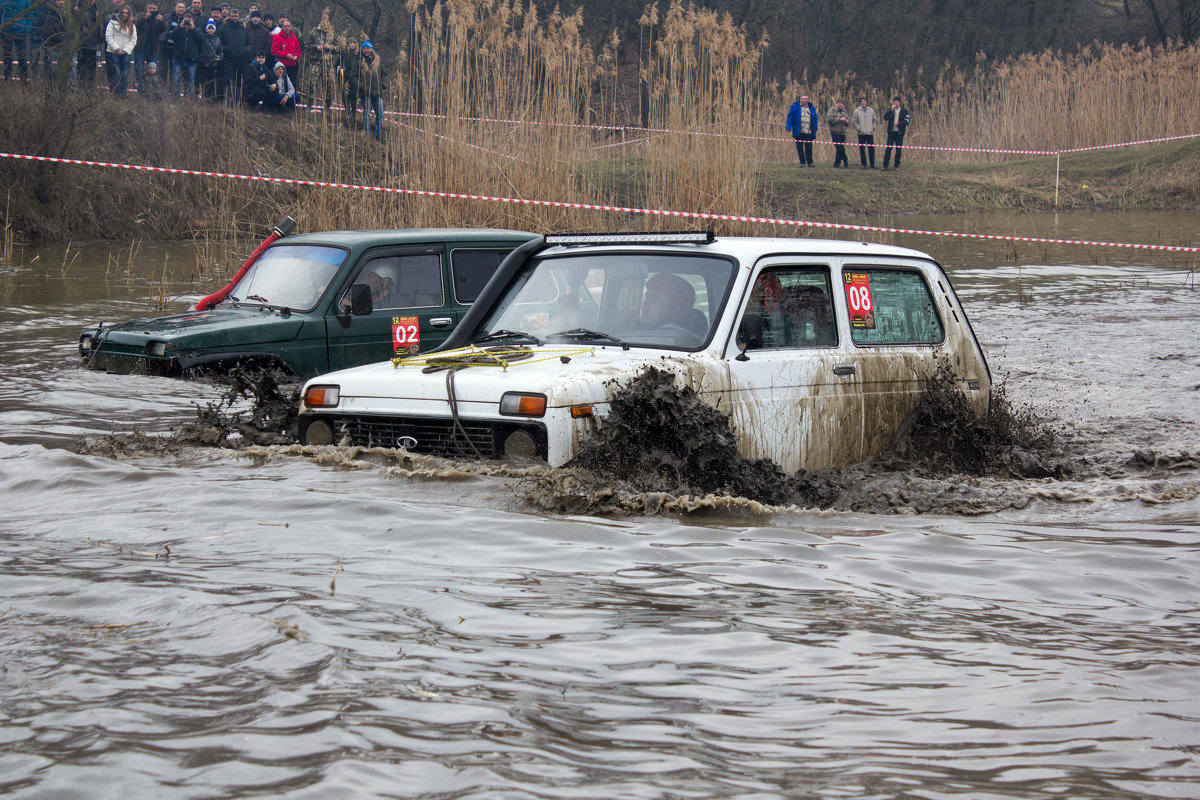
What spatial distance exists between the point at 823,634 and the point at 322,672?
60.8 inches

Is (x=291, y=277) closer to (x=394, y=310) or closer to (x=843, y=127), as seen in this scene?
(x=394, y=310)

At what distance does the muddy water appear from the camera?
119 inches

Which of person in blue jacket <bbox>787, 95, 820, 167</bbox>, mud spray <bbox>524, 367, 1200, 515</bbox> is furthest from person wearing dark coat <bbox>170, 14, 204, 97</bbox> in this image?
mud spray <bbox>524, 367, 1200, 515</bbox>

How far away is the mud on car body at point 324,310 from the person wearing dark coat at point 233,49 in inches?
607

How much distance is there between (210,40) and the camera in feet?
79.8

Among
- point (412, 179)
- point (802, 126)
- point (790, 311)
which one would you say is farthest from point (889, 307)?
point (802, 126)

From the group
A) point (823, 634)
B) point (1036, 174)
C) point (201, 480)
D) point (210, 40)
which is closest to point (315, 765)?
point (823, 634)

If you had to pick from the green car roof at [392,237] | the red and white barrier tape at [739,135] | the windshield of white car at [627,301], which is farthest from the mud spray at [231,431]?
the red and white barrier tape at [739,135]

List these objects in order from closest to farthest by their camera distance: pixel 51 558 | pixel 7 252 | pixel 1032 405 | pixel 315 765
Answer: pixel 315 765, pixel 51 558, pixel 1032 405, pixel 7 252

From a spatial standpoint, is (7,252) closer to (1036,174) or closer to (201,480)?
(201,480)

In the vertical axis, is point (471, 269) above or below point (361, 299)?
above

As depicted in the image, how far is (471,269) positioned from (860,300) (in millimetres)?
3798

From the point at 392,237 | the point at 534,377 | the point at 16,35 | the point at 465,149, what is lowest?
the point at 534,377

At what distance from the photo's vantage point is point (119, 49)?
912 inches
